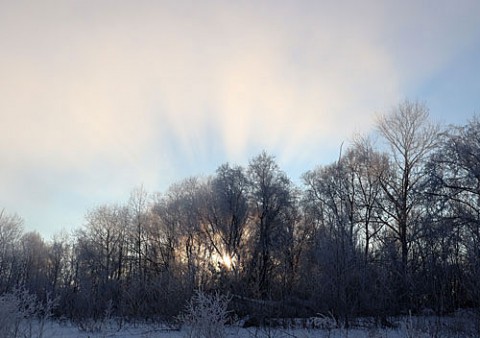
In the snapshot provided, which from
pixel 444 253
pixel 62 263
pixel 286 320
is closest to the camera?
pixel 286 320

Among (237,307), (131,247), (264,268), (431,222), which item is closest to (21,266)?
(131,247)

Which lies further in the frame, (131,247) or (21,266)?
(131,247)

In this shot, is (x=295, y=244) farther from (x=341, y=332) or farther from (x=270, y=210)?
(x=341, y=332)

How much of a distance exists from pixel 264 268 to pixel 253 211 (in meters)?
7.74

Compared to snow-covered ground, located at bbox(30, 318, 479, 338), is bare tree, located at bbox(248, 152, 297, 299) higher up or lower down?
Result: higher up

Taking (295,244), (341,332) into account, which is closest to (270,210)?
(295,244)

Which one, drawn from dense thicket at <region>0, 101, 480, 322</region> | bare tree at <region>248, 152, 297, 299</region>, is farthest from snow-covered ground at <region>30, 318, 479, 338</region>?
bare tree at <region>248, 152, 297, 299</region>

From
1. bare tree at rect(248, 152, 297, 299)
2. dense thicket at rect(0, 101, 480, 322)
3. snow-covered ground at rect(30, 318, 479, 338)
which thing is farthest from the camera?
bare tree at rect(248, 152, 297, 299)

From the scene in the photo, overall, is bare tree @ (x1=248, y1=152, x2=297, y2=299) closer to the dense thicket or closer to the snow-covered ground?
the dense thicket

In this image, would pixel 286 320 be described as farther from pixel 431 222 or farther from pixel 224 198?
pixel 224 198

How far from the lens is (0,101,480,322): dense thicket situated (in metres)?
19.9

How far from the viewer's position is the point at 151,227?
46.2 meters

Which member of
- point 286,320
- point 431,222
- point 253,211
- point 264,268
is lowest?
point 286,320

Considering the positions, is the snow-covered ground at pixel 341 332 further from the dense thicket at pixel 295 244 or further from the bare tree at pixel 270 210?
the bare tree at pixel 270 210
